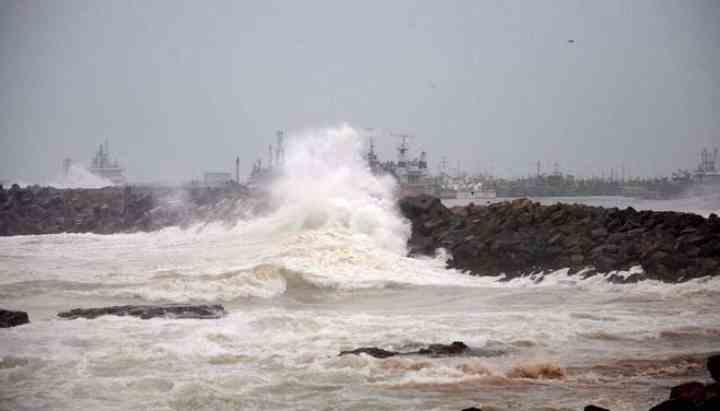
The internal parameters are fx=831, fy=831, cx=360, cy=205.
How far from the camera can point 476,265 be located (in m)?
19.5

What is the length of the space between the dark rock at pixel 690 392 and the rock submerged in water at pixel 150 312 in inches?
312

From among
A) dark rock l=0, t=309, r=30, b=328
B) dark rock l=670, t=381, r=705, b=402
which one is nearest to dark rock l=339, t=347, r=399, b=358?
dark rock l=670, t=381, r=705, b=402

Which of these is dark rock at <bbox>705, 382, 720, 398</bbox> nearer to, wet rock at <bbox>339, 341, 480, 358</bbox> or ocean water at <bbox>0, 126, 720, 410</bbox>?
ocean water at <bbox>0, 126, 720, 410</bbox>

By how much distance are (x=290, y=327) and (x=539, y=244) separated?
28.5 ft

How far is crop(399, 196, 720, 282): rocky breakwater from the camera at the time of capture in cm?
1638

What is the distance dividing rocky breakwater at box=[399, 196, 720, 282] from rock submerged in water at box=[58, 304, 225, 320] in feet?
24.4

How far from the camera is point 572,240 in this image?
18797 millimetres

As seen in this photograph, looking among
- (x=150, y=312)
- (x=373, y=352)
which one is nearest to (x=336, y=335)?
(x=373, y=352)

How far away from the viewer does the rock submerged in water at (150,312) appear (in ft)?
42.3

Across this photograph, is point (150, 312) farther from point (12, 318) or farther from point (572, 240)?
point (572, 240)

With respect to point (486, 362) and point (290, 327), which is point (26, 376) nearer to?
point (290, 327)

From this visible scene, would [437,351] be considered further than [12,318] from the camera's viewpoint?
No

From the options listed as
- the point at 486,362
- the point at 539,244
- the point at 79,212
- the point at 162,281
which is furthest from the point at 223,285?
the point at 79,212

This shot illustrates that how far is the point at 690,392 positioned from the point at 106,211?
124ft
